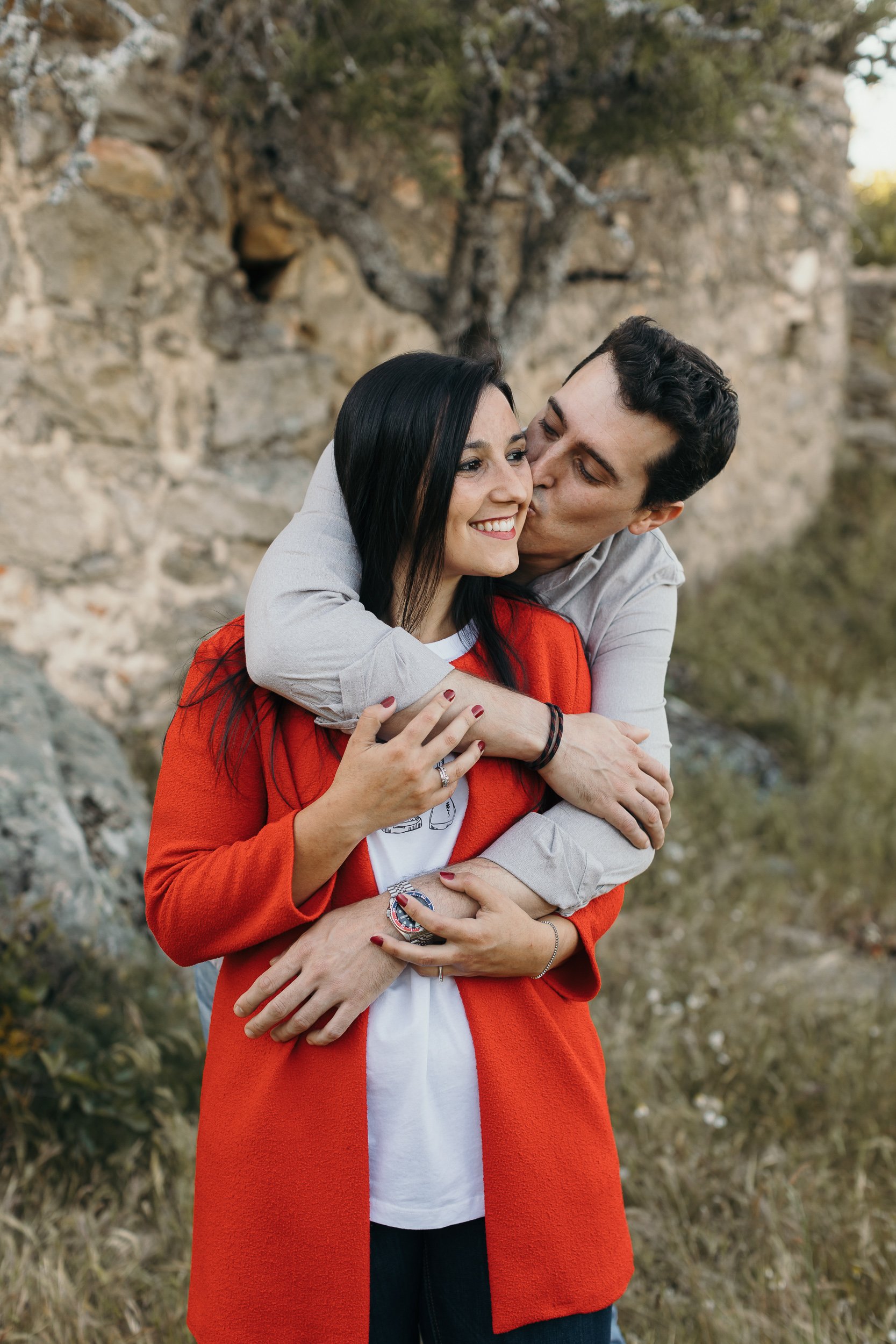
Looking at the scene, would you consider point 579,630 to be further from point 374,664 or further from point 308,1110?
point 308,1110

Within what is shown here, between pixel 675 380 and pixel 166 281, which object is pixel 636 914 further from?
pixel 166 281

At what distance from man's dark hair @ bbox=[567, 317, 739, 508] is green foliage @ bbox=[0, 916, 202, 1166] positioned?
5.95 feet

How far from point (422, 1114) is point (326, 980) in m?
0.22

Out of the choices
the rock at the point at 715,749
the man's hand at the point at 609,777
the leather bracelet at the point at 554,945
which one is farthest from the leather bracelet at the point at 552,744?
the rock at the point at 715,749

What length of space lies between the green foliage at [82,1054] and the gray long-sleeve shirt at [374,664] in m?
1.40

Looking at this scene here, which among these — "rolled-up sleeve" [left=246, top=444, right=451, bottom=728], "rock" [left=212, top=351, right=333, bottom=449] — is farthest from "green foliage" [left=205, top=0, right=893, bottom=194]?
"rolled-up sleeve" [left=246, top=444, right=451, bottom=728]

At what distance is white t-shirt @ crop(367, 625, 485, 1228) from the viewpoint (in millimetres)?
1222

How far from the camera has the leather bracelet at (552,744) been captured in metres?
1.32

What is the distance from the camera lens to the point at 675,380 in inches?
60.1

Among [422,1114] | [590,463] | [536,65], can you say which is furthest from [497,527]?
[536,65]

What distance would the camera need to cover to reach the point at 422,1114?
1222 mm

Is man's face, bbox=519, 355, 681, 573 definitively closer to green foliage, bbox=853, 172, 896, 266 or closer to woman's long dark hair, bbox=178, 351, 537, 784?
woman's long dark hair, bbox=178, 351, 537, 784

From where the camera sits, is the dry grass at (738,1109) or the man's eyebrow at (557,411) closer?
the man's eyebrow at (557,411)

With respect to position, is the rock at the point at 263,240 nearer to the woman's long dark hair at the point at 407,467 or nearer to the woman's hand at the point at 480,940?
the woman's long dark hair at the point at 407,467
